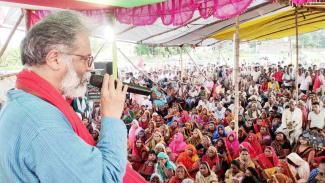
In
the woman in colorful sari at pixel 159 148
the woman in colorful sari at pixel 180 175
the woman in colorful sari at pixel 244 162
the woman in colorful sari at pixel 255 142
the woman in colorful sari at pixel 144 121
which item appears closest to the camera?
the woman in colorful sari at pixel 244 162

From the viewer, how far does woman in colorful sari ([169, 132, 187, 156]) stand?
552 cm

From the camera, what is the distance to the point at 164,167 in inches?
187

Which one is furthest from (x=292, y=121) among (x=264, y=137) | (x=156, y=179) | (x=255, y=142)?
(x=156, y=179)

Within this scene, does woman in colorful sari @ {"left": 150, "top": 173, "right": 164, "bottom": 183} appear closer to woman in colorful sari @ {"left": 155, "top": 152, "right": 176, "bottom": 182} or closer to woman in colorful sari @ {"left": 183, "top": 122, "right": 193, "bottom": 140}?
woman in colorful sari @ {"left": 155, "top": 152, "right": 176, "bottom": 182}

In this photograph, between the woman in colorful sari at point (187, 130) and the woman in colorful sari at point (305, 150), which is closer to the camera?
the woman in colorful sari at point (305, 150)

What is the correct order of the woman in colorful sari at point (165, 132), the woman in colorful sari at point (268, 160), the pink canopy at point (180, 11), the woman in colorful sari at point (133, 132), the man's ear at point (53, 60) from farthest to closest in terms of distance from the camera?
the woman in colorful sari at point (133, 132), the woman in colorful sari at point (165, 132), the woman in colorful sari at point (268, 160), the pink canopy at point (180, 11), the man's ear at point (53, 60)

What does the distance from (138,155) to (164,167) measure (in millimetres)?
989

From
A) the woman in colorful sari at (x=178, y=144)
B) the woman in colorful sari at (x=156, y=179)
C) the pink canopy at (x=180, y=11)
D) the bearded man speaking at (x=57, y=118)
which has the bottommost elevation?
the woman in colorful sari at (x=156, y=179)

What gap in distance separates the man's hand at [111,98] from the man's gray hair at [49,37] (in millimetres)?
135

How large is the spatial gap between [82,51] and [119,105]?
18 centimetres

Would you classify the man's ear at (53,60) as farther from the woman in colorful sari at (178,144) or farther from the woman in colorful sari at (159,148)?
the woman in colorful sari at (178,144)

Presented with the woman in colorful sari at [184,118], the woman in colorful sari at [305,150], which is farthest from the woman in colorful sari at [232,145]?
the woman in colorful sari at [184,118]

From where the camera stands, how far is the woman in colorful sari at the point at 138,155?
552cm

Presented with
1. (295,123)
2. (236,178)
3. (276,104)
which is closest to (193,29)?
(276,104)
